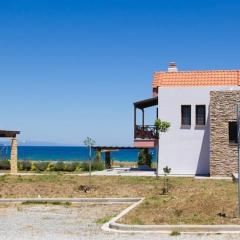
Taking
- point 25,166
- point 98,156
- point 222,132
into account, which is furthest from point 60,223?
point 98,156

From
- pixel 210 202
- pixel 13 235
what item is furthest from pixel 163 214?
pixel 13 235

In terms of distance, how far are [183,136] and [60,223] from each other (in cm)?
1886

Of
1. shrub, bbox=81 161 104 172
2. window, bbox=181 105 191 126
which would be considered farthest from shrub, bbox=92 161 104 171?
window, bbox=181 105 191 126

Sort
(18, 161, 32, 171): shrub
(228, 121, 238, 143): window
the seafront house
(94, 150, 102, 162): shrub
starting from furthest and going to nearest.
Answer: (94, 150, 102, 162): shrub, (18, 161, 32, 171): shrub, the seafront house, (228, 121, 238, 143): window

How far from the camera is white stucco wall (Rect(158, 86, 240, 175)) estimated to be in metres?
32.2

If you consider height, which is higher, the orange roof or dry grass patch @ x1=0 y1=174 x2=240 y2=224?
the orange roof

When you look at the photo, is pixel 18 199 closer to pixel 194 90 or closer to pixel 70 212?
pixel 70 212

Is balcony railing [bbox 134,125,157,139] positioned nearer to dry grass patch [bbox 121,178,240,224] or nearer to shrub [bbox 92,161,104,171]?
shrub [bbox 92,161,104,171]

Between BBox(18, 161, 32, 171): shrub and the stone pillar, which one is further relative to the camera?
BBox(18, 161, 32, 171): shrub

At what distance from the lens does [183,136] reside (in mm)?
32406

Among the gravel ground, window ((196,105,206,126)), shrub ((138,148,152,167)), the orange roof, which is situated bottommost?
the gravel ground

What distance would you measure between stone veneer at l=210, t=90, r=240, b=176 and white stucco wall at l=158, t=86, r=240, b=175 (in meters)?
1.83

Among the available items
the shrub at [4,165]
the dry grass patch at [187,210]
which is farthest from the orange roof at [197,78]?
the dry grass patch at [187,210]

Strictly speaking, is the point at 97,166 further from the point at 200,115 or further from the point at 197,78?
the point at 197,78
